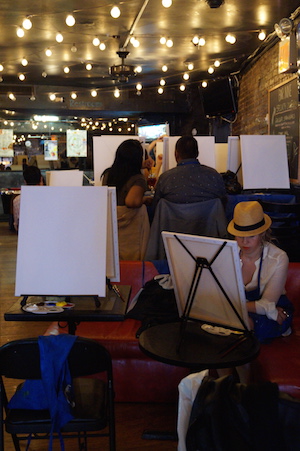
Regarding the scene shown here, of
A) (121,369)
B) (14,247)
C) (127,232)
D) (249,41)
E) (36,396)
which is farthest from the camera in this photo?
(14,247)

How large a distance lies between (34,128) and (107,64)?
21.4ft

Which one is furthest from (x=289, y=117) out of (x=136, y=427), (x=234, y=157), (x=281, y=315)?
(x=136, y=427)

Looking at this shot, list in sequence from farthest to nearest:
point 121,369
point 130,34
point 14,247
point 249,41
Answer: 1. point 14,247
2. point 249,41
3. point 130,34
4. point 121,369

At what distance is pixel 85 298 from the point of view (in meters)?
2.79

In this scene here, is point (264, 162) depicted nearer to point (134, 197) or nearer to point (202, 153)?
point (202, 153)

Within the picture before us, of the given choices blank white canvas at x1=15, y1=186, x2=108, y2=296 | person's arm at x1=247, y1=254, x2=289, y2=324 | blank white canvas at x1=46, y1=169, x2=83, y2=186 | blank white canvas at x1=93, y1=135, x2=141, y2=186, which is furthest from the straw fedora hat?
blank white canvas at x1=46, y1=169, x2=83, y2=186

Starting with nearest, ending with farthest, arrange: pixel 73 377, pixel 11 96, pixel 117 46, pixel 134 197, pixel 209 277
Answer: pixel 73 377
pixel 209 277
pixel 134 197
pixel 117 46
pixel 11 96

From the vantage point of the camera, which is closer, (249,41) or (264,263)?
(264,263)

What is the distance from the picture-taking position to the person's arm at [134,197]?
406cm

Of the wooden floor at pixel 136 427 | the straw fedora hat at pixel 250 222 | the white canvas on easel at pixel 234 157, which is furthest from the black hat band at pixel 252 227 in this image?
the white canvas on easel at pixel 234 157

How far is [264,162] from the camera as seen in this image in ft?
17.8

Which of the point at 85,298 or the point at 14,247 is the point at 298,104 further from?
the point at 14,247

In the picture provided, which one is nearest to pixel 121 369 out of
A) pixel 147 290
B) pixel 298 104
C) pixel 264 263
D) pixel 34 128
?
pixel 147 290

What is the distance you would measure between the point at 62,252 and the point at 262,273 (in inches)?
43.9
